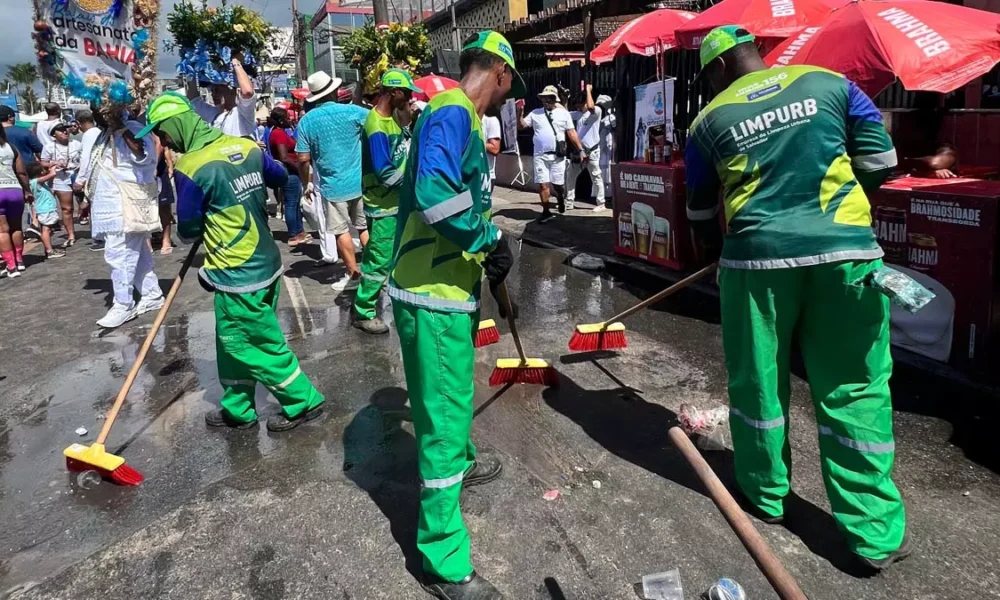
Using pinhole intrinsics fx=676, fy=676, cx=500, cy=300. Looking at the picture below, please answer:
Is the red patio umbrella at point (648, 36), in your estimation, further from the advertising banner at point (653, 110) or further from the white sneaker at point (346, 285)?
the white sneaker at point (346, 285)

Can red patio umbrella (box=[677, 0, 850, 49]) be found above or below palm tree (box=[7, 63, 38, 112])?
below

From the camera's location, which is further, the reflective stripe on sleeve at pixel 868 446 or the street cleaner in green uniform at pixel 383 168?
the street cleaner in green uniform at pixel 383 168

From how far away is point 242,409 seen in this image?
13.3ft

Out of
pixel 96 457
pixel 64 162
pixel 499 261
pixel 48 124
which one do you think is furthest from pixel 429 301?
pixel 48 124

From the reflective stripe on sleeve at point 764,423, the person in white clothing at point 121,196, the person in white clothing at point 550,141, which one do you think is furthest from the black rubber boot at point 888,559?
the person in white clothing at point 550,141

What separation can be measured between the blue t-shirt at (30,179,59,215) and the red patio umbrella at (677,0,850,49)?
354 inches

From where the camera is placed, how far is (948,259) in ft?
13.7

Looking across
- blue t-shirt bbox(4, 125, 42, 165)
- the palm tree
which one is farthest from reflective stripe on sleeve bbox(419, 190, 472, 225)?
the palm tree

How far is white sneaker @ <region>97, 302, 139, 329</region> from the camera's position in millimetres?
6242

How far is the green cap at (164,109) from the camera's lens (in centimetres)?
365

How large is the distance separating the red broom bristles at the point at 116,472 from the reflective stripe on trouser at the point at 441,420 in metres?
1.89

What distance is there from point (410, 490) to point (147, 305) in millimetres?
4609

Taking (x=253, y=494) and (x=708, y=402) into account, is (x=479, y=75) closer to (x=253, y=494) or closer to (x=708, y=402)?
(x=253, y=494)

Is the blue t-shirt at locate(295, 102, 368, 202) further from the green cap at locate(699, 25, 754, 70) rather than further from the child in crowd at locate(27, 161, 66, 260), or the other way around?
the child in crowd at locate(27, 161, 66, 260)
